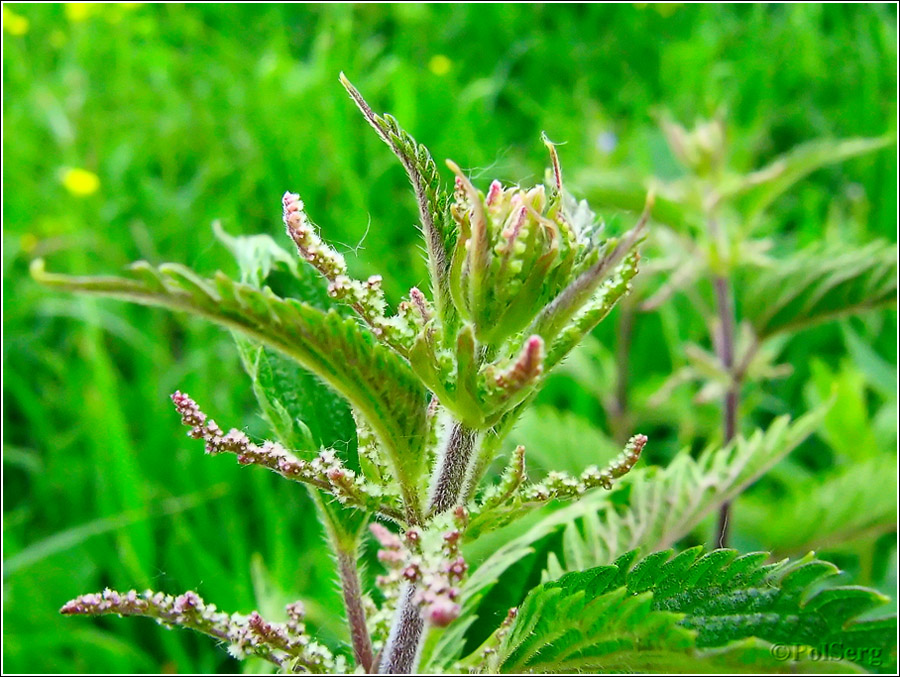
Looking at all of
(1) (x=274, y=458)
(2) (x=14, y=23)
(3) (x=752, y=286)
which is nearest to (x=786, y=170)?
(3) (x=752, y=286)

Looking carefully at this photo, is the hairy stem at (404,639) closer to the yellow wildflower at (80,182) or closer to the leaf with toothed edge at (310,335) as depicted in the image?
the leaf with toothed edge at (310,335)

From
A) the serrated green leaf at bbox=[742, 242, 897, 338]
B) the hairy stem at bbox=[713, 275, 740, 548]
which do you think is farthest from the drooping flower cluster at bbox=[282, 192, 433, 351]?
the hairy stem at bbox=[713, 275, 740, 548]

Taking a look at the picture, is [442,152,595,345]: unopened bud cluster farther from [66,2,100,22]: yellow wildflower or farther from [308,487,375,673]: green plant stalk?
[66,2,100,22]: yellow wildflower

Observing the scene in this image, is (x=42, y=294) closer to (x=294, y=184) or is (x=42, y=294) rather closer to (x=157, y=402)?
(x=157, y=402)

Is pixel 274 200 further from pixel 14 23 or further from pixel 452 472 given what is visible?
pixel 452 472

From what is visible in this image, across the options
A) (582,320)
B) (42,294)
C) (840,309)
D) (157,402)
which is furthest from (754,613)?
(42,294)

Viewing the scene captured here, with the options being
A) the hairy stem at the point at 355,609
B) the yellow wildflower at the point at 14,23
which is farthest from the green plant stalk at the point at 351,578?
the yellow wildflower at the point at 14,23

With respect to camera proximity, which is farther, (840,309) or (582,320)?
(840,309)
